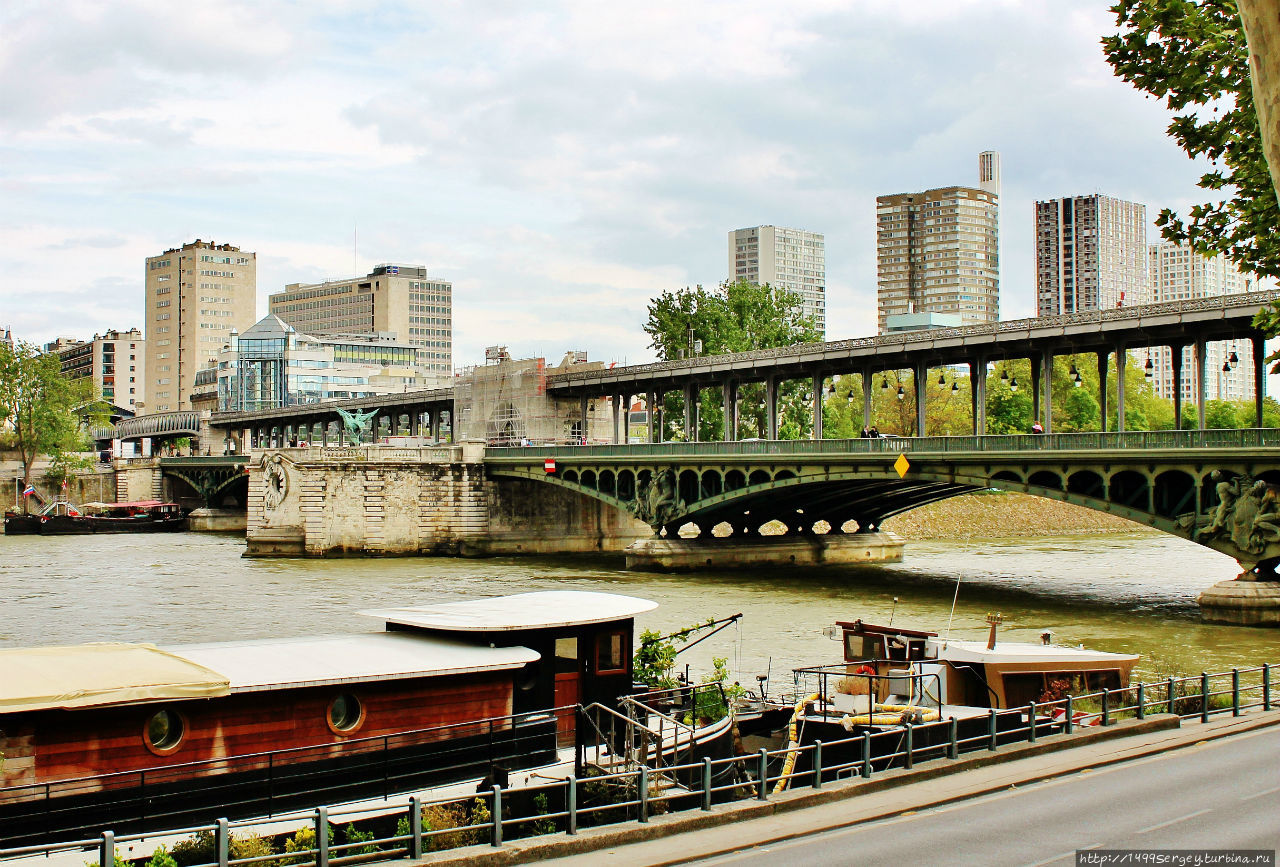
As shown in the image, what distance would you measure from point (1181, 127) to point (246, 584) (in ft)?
139

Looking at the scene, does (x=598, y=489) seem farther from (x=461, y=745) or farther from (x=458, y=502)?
(x=461, y=745)

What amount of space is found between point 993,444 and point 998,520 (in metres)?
41.5

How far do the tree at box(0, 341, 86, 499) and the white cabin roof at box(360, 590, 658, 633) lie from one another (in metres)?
104

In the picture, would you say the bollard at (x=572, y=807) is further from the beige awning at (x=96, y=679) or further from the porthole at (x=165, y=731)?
the porthole at (x=165, y=731)

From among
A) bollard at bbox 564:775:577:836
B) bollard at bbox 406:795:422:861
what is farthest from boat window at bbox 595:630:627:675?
bollard at bbox 406:795:422:861

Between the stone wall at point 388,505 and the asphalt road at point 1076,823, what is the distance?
5528 centimetres

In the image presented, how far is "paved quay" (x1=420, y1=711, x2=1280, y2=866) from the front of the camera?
1236 cm

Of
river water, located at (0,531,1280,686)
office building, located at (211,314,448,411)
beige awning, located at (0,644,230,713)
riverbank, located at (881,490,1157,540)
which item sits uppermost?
office building, located at (211,314,448,411)

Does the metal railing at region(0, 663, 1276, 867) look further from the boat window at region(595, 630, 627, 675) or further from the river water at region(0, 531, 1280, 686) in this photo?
the river water at region(0, 531, 1280, 686)

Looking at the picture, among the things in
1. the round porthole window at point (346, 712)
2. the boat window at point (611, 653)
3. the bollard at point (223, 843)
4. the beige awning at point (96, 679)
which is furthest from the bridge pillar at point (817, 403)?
the bollard at point (223, 843)

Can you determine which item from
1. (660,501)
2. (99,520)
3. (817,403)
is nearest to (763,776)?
(660,501)

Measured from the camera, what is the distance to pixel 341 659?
1565 cm

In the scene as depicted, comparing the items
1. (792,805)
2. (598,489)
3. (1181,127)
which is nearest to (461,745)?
(792,805)

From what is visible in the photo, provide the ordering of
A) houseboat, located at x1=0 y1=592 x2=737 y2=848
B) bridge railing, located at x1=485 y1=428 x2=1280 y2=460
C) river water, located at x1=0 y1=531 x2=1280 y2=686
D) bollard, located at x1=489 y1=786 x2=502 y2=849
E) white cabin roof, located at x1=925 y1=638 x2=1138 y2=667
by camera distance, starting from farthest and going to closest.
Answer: bridge railing, located at x1=485 y1=428 x2=1280 y2=460 → river water, located at x1=0 y1=531 x2=1280 y2=686 → white cabin roof, located at x1=925 y1=638 x2=1138 y2=667 → houseboat, located at x1=0 y1=592 x2=737 y2=848 → bollard, located at x1=489 y1=786 x2=502 y2=849
